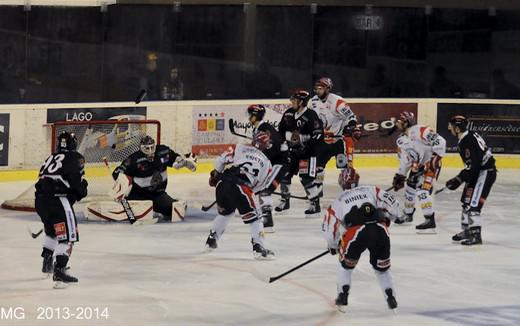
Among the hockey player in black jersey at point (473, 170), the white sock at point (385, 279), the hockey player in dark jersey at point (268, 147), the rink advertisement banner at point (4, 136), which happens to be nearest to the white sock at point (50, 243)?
the hockey player in dark jersey at point (268, 147)

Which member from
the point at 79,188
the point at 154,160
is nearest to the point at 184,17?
the point at 154,160

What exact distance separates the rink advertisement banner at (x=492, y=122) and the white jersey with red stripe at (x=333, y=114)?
477 centimetres

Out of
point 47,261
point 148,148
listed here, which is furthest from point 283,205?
point 47,261

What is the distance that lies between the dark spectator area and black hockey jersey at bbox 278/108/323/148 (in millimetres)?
3688

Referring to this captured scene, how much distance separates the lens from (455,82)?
20766 millimetres

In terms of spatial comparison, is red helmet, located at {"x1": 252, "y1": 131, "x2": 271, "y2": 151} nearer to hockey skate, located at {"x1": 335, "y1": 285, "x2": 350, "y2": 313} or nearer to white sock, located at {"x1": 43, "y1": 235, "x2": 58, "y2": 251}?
white sock, located at {"x1": 43, "y1": 235, "x2": 58, "y2": 251}

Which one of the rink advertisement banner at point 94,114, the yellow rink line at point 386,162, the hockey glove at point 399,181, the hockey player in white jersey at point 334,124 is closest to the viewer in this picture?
the hockey glove at point 399,181

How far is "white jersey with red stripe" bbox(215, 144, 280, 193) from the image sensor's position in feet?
41.3

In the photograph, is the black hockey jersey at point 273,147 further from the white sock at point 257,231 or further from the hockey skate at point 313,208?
the hockey skate at point 313,208

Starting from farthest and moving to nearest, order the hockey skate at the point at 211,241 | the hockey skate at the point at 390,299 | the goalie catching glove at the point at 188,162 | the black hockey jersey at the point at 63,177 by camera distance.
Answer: the goalie catching glove at the point at 188,162 < the hockey skate at the point at 211,241 < the black hockey jersey at the point at 63,177 < the hockey skate at the point at 390,299

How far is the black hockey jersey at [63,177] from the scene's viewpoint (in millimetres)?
11156

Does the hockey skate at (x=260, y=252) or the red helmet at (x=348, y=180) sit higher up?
the red helmet at (x=348, y=180)

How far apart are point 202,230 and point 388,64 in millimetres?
6958

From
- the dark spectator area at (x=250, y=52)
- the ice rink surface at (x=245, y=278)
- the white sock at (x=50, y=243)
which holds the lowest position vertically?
the ice rink surface at (x=245, y=278)
